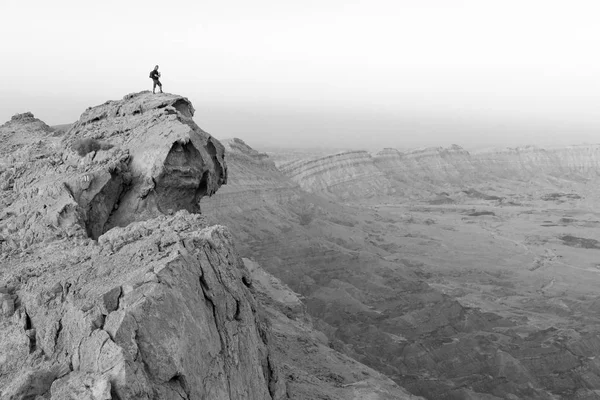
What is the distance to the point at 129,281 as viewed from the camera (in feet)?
28.9

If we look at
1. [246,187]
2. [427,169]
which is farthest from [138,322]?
[427,169]

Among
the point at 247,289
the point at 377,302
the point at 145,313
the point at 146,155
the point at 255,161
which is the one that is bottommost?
the point at 377,302

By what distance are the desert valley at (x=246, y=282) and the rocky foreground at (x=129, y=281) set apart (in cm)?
4

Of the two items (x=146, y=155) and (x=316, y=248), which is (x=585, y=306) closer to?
(x=316, y=248)

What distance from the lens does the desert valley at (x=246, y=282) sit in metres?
8.50

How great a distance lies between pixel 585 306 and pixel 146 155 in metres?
51.6

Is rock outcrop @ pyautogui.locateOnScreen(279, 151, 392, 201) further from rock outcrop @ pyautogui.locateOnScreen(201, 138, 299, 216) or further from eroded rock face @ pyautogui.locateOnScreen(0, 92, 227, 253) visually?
eroded rock face @ pyautogui.locateOnScreen(0, 92, 227, 253)

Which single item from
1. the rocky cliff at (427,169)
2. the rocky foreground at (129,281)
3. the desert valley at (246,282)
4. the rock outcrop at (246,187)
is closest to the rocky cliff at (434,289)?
the desert valley at (246,282)

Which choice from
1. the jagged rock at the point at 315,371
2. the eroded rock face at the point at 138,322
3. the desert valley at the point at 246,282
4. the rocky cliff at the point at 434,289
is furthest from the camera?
the rocky cliff at the point at 434,289

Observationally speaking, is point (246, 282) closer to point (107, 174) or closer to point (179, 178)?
point (179, 178)

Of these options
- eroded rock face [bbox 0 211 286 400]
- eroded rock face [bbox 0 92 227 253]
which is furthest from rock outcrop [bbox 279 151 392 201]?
eroded rock face [bbox 0 211 286 400]

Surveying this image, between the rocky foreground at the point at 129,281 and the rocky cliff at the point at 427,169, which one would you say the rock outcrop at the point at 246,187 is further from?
the rocky foreground at the point at 129,281

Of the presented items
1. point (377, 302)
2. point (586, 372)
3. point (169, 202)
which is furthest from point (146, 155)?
point (377, 302)

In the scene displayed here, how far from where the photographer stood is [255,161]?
86.8m
